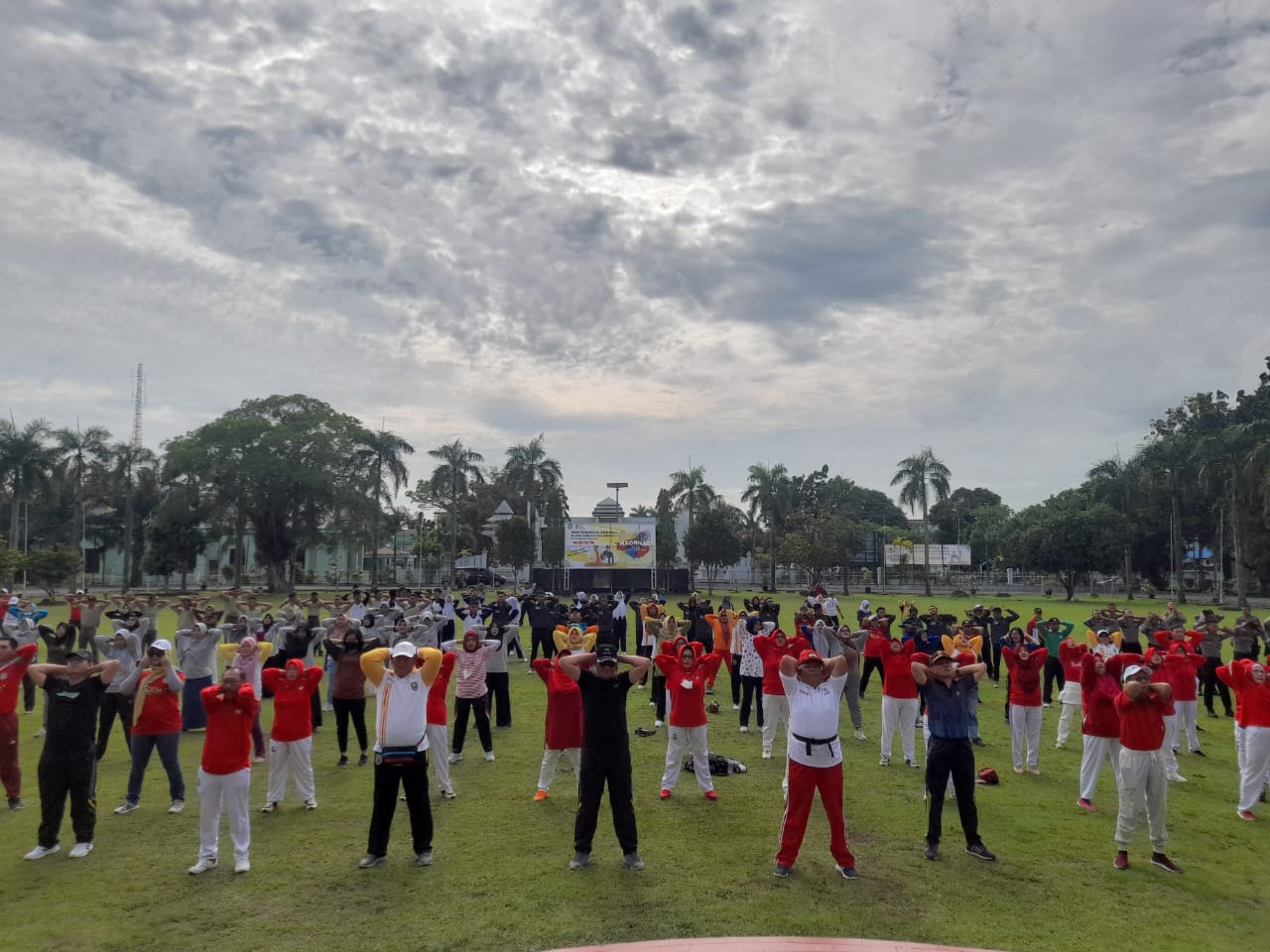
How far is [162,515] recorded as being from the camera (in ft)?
189

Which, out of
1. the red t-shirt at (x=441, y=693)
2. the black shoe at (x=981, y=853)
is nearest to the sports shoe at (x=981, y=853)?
the black shoe at (x=981, y=853)

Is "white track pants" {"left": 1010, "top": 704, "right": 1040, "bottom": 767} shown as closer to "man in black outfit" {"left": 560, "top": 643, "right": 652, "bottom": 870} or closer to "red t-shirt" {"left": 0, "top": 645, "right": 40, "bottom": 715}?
"man in black outfit" {"left": 560, "top": 643, "right": 652, "bottom": 870}

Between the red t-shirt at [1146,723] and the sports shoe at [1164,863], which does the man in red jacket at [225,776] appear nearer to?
the red t-shirt at [1146,723]

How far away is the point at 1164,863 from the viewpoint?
7.66 m

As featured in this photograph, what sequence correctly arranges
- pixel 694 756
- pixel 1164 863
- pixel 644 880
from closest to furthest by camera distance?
pixel 644 880 < pixel 1164 863 < pixel 694 756

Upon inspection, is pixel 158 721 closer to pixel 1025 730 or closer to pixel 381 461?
pixel 1025 730

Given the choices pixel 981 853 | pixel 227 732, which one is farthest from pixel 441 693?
pixel 981 853

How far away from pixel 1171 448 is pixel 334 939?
68.8 meters

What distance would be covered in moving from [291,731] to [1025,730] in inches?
371

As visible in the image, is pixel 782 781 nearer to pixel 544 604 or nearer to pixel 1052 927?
pixel 1052 927

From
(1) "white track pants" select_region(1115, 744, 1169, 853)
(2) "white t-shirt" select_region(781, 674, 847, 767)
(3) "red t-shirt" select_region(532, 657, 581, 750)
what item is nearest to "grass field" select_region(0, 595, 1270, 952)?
(1) "white track pants" select_region(1115, 744, 1169, 853)

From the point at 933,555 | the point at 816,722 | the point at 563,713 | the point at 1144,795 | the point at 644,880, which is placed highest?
the point at 933,555

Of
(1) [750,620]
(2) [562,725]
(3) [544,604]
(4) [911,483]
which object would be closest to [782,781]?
(2) [562,725]

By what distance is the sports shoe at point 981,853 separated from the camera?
7.81 m
